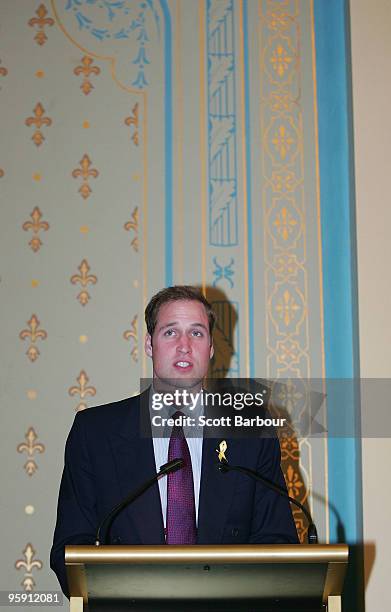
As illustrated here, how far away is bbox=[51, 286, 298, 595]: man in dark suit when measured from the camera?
268 cm

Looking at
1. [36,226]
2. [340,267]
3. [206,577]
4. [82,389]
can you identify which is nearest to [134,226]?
[36,226]

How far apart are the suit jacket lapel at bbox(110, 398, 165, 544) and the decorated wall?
33.6 inches

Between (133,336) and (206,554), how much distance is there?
5.97 feet

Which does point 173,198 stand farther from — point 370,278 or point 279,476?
point 279,476

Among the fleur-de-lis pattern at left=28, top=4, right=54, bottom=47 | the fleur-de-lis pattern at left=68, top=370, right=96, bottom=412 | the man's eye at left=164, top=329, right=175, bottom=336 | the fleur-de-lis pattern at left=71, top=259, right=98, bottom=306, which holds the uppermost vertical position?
the fleur-de-lis pattern at left=28, top=4, right=54, bottom=47

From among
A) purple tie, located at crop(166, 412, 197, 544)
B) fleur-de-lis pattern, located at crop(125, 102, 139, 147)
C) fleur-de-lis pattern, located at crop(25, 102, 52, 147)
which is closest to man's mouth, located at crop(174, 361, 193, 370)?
purple tie, located at crop(166, 412, 197, 544)

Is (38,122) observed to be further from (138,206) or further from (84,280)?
(84,280)

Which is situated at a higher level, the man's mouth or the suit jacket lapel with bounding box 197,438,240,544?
the man's mouth

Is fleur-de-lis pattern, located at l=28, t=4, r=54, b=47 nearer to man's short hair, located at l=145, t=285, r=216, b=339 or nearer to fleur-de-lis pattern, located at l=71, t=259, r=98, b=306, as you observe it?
fleur-de-lis pattern, located at l=71, t=259, r=98, b=306

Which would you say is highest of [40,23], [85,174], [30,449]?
[40,23]

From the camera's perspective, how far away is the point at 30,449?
12.2ft

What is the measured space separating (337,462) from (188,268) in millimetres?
991

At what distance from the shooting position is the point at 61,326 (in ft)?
12.6

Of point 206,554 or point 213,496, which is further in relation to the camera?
point 213,496
